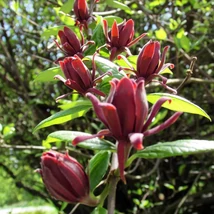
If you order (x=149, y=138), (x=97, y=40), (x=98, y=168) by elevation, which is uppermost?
(x=97, y=40)

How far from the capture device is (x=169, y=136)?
2.51 meters

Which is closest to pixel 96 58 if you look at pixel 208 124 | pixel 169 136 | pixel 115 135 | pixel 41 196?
pixel 115 135

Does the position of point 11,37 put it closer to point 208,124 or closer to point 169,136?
point 169,136

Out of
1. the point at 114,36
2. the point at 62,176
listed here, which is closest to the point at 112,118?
the point at 62,176

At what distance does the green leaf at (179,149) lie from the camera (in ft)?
1.94

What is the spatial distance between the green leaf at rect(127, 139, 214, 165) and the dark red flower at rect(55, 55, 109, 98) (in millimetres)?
156

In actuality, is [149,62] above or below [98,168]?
above

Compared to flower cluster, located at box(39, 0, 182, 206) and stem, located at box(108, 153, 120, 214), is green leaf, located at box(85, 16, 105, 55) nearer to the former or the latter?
flower cluster, located at box(39, 0, 182, 206)

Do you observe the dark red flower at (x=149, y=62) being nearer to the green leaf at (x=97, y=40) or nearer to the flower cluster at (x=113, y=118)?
the flower cluster at (x=113, y=118)

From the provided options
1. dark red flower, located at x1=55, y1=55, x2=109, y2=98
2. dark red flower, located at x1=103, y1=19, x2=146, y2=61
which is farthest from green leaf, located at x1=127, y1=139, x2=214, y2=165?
dark red flower, located at x1=103, y1=19, x2=146, y2=61

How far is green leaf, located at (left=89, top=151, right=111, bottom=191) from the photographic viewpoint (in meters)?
0.66

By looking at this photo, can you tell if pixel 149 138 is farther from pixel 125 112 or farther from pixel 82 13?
pixel 125 112

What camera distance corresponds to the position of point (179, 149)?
604mm

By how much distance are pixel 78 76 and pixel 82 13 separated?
0.32m
